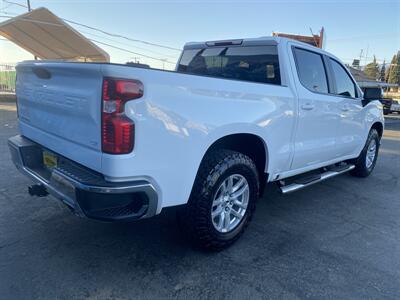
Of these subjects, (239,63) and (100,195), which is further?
(239,63)

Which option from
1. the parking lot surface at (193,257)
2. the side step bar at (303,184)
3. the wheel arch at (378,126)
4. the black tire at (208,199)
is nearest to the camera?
the parking lot surface at (193,257)

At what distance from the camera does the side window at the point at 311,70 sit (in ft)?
12.1

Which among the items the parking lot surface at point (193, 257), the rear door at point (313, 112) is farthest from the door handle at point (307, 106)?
the parking lot surface at point (193, 257)

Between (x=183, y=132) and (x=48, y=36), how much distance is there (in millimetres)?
17614

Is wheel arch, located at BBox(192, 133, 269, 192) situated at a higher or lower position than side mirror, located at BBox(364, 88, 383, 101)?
lower

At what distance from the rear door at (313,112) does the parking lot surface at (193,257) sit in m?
0.78

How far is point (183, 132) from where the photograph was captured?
7.61 ft

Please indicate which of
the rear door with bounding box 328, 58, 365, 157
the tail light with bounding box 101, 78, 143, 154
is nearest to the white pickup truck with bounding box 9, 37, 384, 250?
the tail light with bounding box 101, 78, 143, 154

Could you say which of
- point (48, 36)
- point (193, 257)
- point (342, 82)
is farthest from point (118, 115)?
point (48, 36)

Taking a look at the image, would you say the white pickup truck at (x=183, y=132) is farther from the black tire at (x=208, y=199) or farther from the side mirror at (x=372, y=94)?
the side mirror at (x=372, y=94)

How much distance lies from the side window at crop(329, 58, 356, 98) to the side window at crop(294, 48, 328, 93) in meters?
0.37

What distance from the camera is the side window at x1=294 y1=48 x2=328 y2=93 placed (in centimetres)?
370

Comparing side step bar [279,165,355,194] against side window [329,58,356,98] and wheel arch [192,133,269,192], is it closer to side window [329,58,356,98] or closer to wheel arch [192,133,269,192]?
wheel arch [192,133,269,192]

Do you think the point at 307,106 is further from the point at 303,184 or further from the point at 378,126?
the point at 378,126
